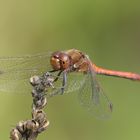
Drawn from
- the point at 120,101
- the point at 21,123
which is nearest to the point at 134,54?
the point at 120,101

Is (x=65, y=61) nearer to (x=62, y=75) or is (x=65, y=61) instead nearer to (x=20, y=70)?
(x=62, y=75)

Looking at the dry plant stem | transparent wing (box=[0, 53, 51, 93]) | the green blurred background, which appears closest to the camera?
the dry plant stem

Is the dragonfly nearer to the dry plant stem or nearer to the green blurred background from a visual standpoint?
the dry plant stem

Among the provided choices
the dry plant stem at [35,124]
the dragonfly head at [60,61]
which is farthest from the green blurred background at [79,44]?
the dry plant stem at [35,124]

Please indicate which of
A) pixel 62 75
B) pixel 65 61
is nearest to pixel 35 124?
pixel 62 75

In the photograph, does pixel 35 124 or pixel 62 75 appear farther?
pixel 62 75

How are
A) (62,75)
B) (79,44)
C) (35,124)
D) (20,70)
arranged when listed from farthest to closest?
(79,44), (20,70), (62,75), (35,124)

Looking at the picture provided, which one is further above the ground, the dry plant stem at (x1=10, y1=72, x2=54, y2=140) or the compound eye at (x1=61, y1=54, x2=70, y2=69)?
the compound eye at (x1=61, y1=54, x2=70, y2=69)

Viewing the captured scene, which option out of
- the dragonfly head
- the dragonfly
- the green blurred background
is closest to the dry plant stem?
the dragonfly
